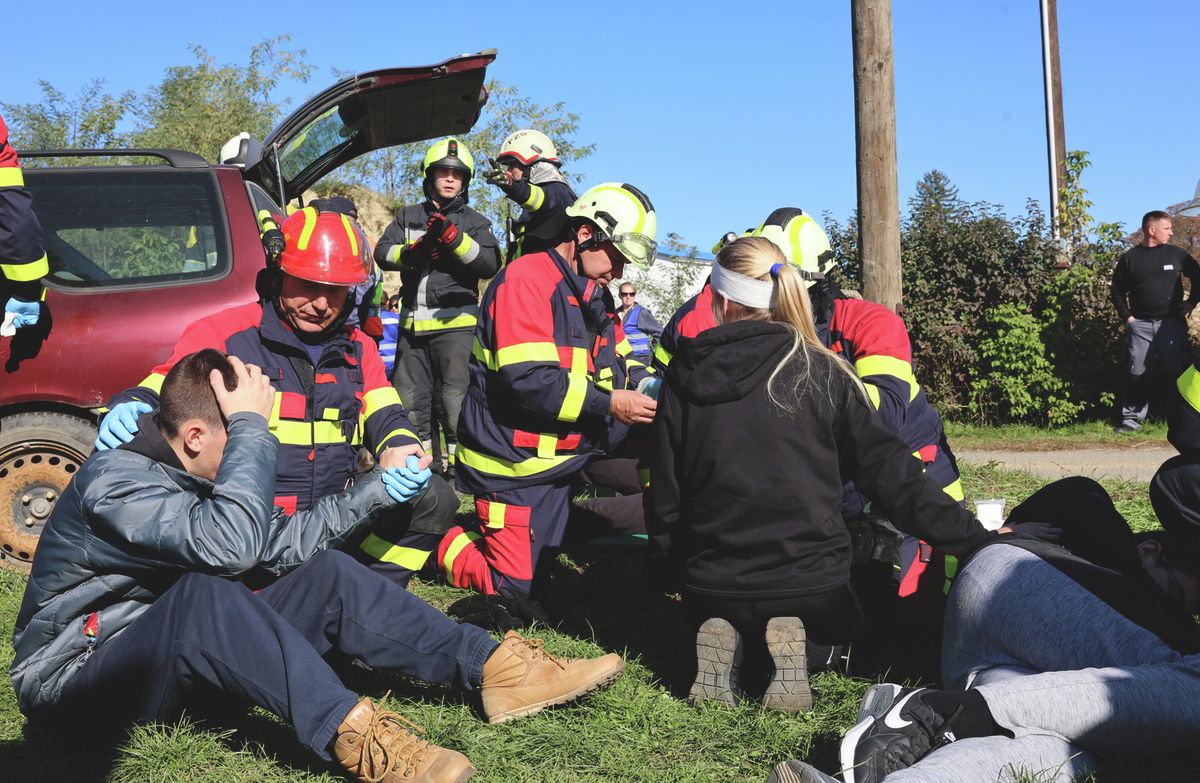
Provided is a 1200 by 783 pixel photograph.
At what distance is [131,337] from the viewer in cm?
528

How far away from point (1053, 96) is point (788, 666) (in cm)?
1421

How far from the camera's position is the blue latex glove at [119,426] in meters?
3.37

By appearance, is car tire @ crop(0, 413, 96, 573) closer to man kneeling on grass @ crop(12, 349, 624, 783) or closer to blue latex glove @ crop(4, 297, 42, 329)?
blue latex glove @ crop(4, 297, 42, 329)

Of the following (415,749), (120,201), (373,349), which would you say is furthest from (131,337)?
(415,749)

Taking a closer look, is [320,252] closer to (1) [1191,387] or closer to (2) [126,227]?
(2) [126,227]

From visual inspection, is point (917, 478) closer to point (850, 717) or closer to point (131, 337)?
point (850, 717)

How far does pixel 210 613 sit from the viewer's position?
289 centimetres

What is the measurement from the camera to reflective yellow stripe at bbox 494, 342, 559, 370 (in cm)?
457

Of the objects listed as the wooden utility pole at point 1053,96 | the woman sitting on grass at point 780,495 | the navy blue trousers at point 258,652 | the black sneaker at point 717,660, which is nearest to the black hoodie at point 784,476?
the woman sitting on grass at point 780,495

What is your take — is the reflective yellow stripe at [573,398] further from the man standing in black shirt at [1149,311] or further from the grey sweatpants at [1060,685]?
the man standing in black shirt at [1149,311]

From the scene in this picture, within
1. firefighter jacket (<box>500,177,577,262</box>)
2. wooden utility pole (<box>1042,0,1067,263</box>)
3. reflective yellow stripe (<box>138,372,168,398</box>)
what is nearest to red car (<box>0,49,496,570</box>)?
firefighter jacket (<box>500,177,577,262</box>)

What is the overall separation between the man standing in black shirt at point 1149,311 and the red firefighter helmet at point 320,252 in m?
8.33

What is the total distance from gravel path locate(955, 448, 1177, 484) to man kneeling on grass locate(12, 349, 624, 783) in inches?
232

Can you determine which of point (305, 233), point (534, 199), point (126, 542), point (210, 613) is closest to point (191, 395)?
point (126, 542)
